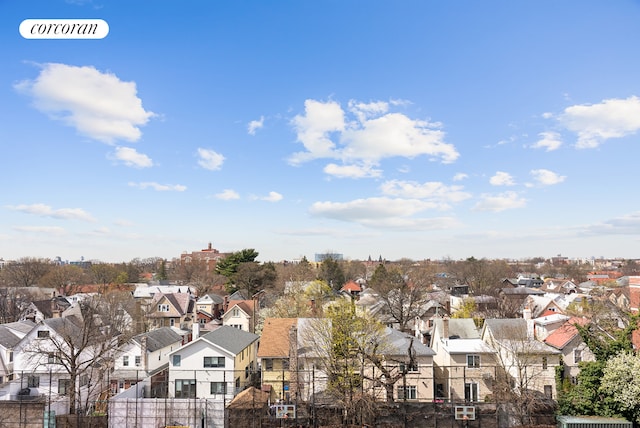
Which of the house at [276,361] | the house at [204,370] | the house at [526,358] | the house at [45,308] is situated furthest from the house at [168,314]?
the house at [526,358]

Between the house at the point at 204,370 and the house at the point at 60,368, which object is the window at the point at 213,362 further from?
the house at the point at 60,368

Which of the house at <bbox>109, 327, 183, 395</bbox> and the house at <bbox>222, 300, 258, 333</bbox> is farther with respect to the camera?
the house at <bbox>222, 300, 258, 333</bbox>

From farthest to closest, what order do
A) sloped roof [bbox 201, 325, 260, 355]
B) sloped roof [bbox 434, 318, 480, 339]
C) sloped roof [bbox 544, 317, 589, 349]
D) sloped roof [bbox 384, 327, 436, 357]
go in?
sloped roof [bbox 434, 318, 480, 339], sloped roof [bbox 201, 325, 260, 355], sloped roof [bbox 544, 317, 589, 349], sloped roof [bbox 384, 327, 436, 357]

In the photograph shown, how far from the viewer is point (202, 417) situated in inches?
798

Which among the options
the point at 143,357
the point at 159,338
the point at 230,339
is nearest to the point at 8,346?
the point at 143,357

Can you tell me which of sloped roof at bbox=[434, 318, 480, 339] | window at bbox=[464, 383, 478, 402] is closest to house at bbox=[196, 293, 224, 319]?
sloped roof at bbox=[434, 318, 480, 339]

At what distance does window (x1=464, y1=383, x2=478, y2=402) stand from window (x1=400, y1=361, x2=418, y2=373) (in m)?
3.95

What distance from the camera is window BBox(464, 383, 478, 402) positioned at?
25.2 metres

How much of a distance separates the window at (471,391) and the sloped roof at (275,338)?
11025mm

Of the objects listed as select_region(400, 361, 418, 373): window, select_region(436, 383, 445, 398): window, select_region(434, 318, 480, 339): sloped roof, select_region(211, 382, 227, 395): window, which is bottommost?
select_region(436, 383, 445, 398): window

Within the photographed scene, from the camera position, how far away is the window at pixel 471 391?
25.2 m

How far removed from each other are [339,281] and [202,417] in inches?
2486

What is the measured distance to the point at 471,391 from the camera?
25281 mm

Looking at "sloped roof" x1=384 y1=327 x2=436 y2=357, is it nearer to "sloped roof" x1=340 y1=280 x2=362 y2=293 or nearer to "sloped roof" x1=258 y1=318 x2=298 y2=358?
"sloped roof" x1=258 y1=318 x2=298 y2=358
